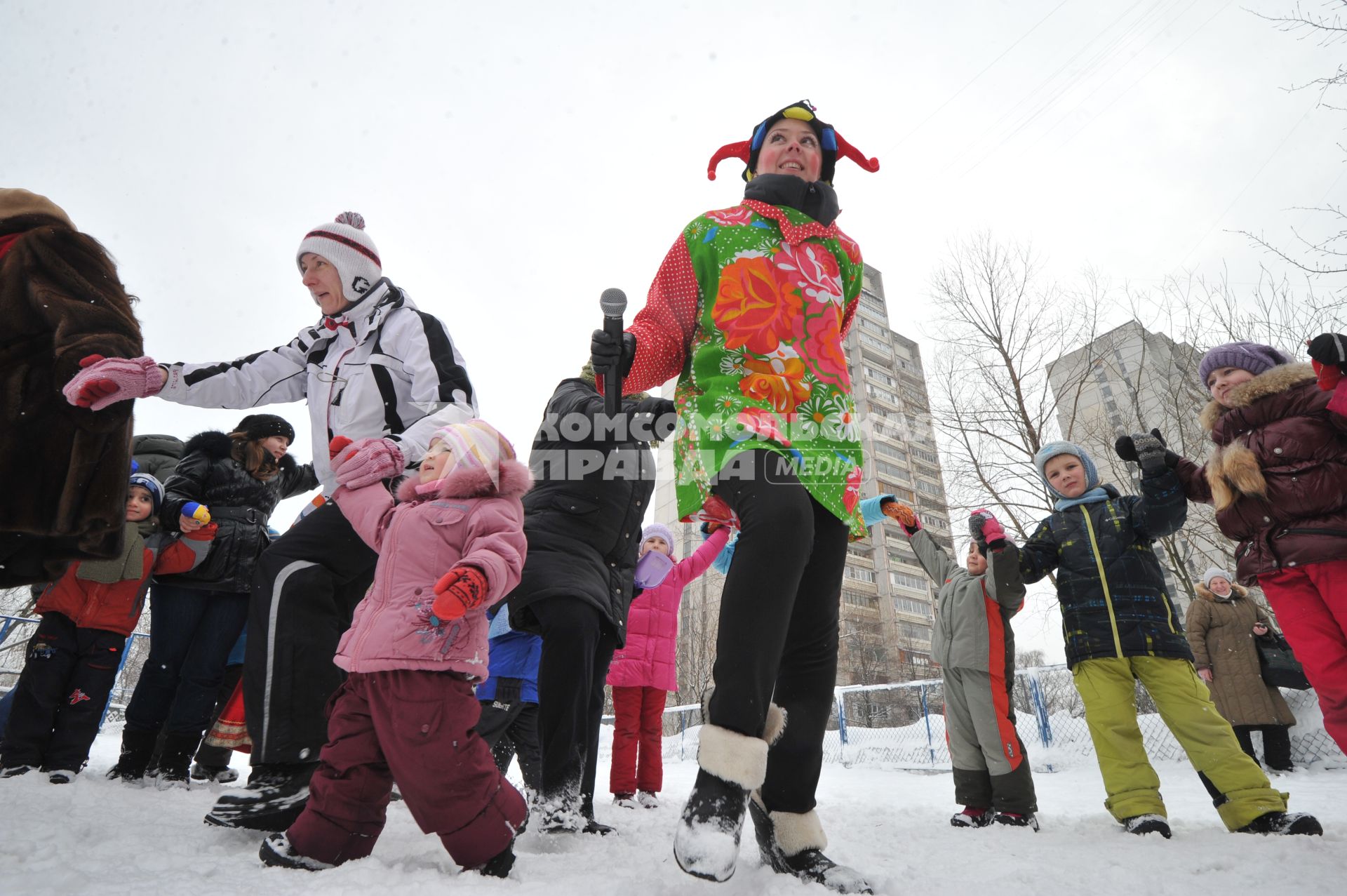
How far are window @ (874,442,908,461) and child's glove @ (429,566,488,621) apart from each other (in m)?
52.9

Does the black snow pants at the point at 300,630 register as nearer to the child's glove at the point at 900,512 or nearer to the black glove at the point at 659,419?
the black glove at the point at 659,419

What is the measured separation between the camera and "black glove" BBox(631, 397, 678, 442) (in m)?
2.15

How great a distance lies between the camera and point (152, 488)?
3855mm

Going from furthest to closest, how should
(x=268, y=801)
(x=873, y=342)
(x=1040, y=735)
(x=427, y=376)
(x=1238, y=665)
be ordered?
(x=873, y=342) < (x=1040, y=735) < (x=1238, y=665) < (x=427, y=376) < (x=268, y=801)

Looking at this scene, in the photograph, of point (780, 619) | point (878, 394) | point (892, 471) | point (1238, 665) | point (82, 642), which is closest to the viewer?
point (780, 619)

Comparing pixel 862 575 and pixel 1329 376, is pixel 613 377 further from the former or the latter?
pixel 862 575

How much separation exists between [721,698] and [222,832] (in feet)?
4.49

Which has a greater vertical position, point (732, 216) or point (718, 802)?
point (732, 216)

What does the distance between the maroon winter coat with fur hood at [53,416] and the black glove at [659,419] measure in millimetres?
1684

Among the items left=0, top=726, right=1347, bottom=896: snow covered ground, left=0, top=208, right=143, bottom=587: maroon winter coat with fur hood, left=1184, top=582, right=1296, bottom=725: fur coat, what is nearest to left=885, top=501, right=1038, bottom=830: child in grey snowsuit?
left=0, top=726, right=1347, bottom=896: snow covered ground

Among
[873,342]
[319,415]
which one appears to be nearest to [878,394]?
[873,342]

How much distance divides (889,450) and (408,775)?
54.5 meters

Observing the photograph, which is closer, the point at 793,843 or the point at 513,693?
the point at 793,843

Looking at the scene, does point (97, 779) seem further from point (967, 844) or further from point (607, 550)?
point (967, 844)
